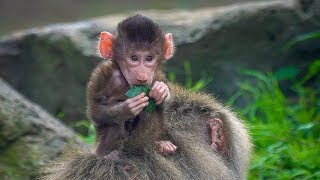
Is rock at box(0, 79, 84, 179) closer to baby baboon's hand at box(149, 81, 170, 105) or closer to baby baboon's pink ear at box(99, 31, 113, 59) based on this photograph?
baby baboon's pink ear at box(99, 31, 113, 59)

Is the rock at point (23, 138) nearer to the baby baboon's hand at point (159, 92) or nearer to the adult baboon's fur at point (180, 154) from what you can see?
the adult baboon's fur at point (180, 154)

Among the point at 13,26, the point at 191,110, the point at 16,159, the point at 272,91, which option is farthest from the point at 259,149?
the point at 13,26

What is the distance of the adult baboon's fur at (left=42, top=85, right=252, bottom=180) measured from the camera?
11.2 ft

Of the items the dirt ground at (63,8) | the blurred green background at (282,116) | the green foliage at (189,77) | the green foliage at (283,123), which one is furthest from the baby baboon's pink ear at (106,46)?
the dirt ground at (63,8)

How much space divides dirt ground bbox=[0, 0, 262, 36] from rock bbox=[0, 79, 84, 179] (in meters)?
4.91

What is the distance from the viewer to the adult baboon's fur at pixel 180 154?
341 centimetres

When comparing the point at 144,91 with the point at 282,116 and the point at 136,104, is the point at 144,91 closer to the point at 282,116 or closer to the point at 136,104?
the point at 136,104

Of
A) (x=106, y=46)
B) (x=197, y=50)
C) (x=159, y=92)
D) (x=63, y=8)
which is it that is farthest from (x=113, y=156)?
(x=63, y=8)

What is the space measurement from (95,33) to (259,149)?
5.65 feet

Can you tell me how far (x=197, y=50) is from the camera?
667cm

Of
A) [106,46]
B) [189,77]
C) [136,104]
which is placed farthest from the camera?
[189,77]

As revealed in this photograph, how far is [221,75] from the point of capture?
264 inches

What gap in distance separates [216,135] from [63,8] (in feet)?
23.0

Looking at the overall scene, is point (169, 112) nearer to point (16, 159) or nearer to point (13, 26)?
point (16, 159)
